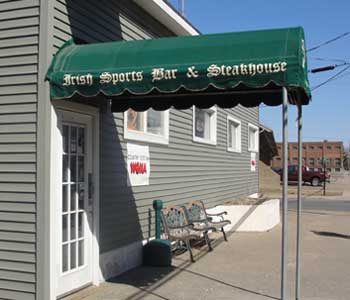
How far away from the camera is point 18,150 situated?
6.25 m

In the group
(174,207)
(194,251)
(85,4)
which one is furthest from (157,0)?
(194,251)

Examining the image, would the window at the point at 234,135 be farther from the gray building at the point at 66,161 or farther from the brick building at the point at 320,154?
the brick building at the point at 320,154

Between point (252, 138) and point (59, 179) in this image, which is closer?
point (59, 179)

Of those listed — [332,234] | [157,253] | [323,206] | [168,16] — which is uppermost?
[168,16]

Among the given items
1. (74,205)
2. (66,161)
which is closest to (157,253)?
(74,205)

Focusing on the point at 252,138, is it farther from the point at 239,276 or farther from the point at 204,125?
the point at 239,276

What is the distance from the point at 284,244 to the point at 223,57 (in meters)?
2.00

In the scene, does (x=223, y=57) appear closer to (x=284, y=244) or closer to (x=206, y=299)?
(x=284, y=244)

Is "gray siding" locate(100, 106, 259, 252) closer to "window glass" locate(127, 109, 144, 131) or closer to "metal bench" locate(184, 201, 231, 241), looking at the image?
"metal bench" locate(184, 201, 231, 241)

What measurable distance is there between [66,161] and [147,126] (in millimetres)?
3108

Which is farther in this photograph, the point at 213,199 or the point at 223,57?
the point at 213,199

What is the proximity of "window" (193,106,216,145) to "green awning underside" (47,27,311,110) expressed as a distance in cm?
622

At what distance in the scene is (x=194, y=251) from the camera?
10.5 metres

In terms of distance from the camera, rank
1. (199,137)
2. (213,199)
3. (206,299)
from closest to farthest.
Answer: (206,299)
(199,137)
(213,199)
